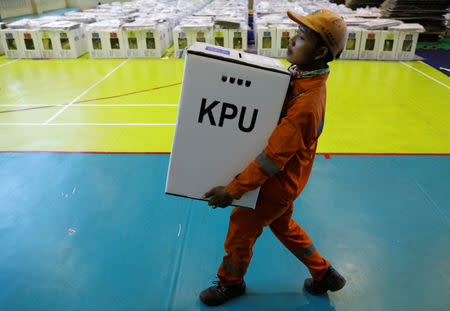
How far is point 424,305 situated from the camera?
2361mm

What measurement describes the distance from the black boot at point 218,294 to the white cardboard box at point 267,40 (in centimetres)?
833

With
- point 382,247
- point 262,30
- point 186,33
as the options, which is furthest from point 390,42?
point 382,247

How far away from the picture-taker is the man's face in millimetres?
1602

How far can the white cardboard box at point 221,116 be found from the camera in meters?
1.60

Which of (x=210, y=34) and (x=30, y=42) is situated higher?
(x=210, y=34)

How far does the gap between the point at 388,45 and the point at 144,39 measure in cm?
710

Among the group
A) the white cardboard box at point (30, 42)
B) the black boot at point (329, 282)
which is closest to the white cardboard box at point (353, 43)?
the black boot at point (329, 282)

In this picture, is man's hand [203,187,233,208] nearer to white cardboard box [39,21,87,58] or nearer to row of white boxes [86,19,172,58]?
row of white boxes [86,19,172,58]

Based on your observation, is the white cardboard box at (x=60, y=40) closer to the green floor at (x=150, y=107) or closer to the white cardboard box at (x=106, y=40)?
the white cardboard box at (x=106, y=40)

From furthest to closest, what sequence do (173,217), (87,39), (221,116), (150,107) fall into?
1. (87,39)
2. (150,107)
3. (173,217)
4. (221,116)

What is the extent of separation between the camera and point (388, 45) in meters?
9.26

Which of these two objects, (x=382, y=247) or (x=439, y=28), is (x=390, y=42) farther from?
(x=382, y=247)

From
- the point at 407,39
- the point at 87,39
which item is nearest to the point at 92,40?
the point at 87,39

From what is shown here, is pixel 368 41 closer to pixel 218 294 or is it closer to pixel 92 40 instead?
pixel 92 40
